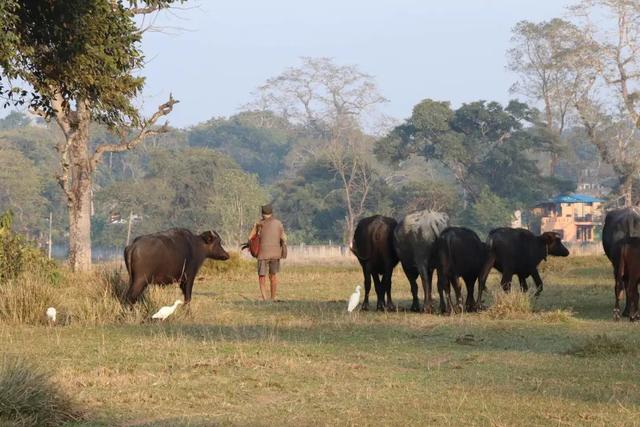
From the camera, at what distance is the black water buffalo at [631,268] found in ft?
50.0

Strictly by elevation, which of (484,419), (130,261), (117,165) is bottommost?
(484,419)

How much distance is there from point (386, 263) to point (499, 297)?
6.33 ft

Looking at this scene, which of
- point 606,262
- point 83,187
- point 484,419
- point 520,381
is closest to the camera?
point 484,419

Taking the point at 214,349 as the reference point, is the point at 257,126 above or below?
above

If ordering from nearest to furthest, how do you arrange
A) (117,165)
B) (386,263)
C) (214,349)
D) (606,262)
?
(214,349), (386,263), (606,262), (117,165)

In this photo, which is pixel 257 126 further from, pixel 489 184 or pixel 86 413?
pixel 86 413

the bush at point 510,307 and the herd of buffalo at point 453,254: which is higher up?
the herd of buffalo at point 453,254

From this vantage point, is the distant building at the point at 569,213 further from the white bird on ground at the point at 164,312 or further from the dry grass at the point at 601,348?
the dry grass at the point at 601,348

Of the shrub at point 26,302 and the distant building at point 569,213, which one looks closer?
the shrub at point 26,302

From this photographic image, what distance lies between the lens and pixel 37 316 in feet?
50.1

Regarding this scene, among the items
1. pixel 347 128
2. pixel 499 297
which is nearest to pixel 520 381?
pixel 499 297

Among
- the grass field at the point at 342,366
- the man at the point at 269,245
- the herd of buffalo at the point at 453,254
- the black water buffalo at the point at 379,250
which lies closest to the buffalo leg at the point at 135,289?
the grass field at the point at 342,366

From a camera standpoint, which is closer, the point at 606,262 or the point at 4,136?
the point at 606,262

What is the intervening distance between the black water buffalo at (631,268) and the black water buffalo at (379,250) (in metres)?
3.38
